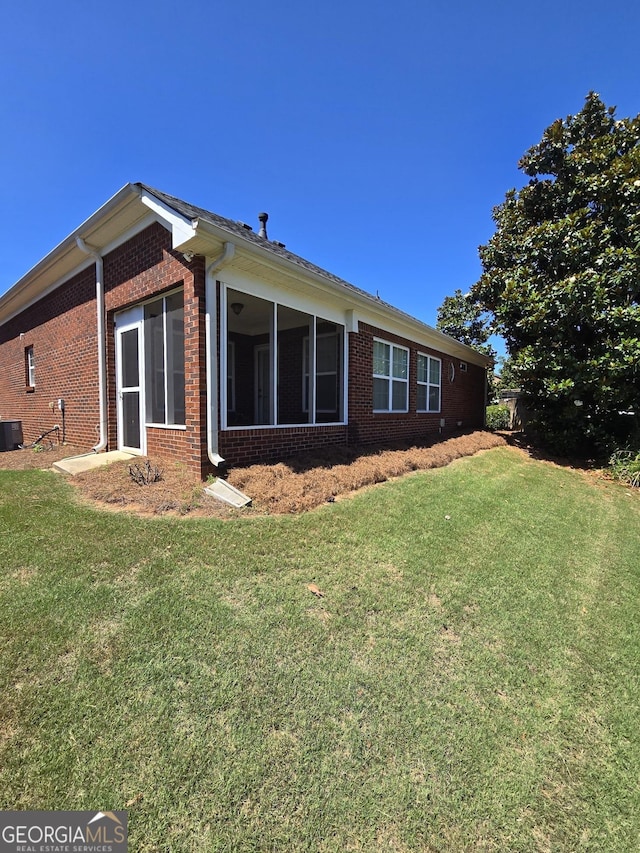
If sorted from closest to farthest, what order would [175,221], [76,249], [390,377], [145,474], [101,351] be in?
[175,221] → [145,474] → [101,351] → [76,249] → [390,377]

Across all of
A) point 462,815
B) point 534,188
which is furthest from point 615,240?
point 462,815

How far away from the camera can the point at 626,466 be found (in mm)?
8820

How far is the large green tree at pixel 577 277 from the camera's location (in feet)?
28.1

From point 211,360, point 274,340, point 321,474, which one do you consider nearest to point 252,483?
point 321,474

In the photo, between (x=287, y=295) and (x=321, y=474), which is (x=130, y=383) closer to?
(x=287, y=295)

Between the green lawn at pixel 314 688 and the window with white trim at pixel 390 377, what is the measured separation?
19.3 feet

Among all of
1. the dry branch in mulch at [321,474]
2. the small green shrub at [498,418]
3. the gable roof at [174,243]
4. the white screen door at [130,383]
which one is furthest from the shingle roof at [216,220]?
the small green shrub at [498,418]

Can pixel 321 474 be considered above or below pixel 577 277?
below

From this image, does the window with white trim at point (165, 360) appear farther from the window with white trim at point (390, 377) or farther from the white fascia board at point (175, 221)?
the window with white trim at point (390, 377)

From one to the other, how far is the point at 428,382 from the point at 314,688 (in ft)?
36.6

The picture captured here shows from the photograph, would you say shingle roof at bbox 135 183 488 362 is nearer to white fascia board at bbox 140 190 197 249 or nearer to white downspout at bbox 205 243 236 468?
white fascia board at bbox 140 190 197 249

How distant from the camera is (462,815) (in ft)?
5.41

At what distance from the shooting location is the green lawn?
1611 millimetres

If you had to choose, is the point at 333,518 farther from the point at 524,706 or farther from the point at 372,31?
the point at 372,31
